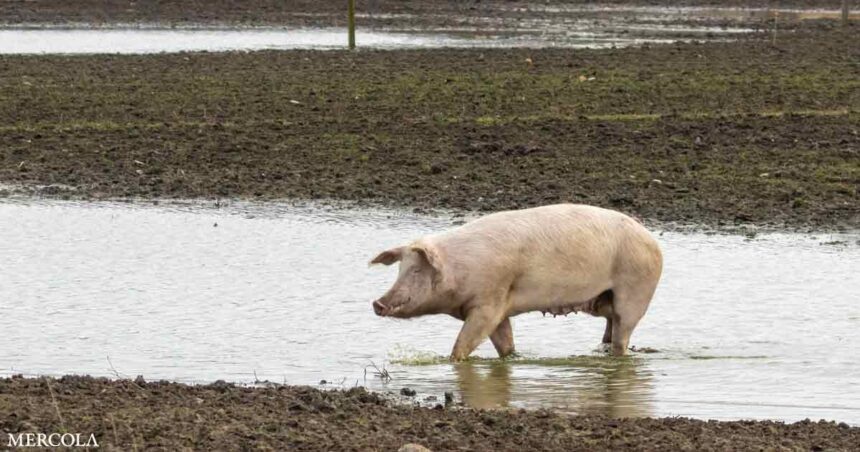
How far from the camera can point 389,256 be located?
9.02 metres

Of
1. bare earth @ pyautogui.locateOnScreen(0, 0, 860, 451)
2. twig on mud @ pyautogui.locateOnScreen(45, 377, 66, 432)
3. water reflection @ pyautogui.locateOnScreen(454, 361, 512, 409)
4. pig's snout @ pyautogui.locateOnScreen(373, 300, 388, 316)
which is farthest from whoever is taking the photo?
pig's snout @ pyautogui.locateOnScreen(373, 300, 388, 316)

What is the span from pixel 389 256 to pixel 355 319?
133 cm

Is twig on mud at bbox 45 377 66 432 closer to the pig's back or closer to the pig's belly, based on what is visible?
the pig's back

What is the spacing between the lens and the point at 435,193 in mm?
14195

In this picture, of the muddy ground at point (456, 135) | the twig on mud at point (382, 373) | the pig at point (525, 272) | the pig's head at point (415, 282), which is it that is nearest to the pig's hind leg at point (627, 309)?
the pig at point (525, 272)

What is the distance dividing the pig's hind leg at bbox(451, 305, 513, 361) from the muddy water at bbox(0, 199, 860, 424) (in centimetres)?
12

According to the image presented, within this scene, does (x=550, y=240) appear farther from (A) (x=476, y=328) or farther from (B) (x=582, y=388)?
(B) (x=582, y=388)

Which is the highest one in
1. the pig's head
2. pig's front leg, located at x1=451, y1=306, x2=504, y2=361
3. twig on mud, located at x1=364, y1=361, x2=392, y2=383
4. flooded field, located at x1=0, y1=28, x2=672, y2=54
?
flooded field, located at x1=0, y1=28, x2=672, y2=54

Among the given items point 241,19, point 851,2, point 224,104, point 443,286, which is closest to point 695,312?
point 443,286

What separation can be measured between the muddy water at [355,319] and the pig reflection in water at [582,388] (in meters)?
0.02

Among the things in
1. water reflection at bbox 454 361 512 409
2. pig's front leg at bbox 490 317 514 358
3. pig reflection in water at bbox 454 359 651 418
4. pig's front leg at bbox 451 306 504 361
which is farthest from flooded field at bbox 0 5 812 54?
pig reflection in water at bbox 454 359 651 418

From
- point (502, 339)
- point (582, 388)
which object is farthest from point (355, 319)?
point (582, 388)

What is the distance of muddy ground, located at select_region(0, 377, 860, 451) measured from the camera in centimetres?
642

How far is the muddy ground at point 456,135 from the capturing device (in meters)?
14.3
